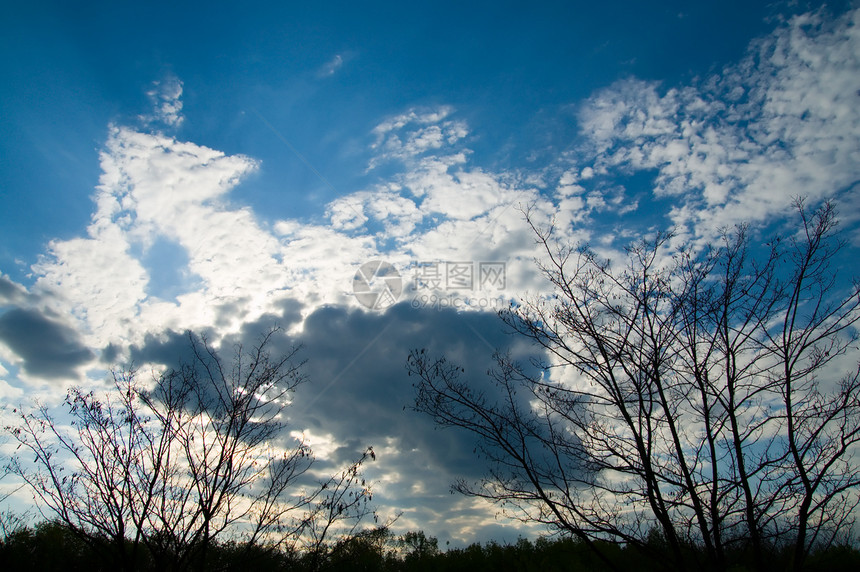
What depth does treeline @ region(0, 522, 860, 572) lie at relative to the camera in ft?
20.1

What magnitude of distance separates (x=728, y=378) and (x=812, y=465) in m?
1.23

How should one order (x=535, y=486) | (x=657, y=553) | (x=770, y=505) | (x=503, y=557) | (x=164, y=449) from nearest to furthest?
(x=657, y=553) < (x=770, y=505) < (x=535, y=486) < (x=164, y=449) < (x=503, y=557)

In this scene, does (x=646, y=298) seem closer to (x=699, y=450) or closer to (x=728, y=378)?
(x=728, y=378)

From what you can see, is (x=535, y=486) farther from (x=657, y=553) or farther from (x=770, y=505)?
(x=770, y=505)

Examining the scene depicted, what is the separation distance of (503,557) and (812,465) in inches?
996

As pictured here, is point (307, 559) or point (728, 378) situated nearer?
point (728, 378)

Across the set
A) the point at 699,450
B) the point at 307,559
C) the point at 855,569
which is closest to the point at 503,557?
the point at 855,569

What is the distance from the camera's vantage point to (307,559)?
881 cm

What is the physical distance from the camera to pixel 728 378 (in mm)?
5398

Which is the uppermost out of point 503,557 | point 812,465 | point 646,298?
point 646,298

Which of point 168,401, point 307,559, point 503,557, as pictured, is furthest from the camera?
point 503,557

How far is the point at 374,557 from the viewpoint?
24969 millimetres

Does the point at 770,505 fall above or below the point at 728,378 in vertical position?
below

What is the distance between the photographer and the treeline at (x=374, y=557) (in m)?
6.13
